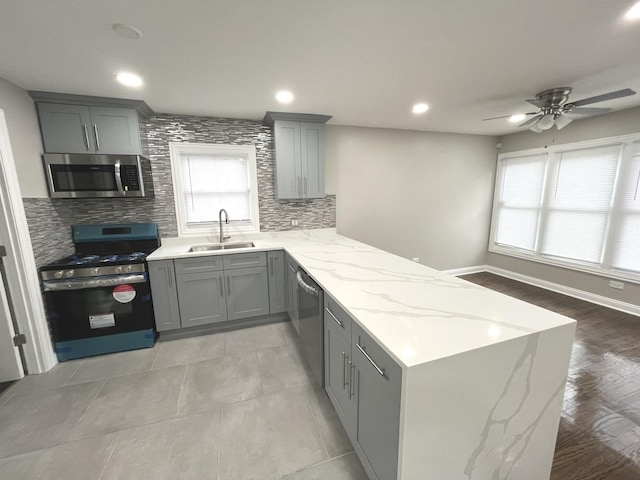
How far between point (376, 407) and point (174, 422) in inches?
56.4

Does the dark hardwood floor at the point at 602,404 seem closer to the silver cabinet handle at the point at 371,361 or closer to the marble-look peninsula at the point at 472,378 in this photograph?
the marble-look peninsula at the point at 472,378

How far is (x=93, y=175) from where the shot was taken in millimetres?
2467

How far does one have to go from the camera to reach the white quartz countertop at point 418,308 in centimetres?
103

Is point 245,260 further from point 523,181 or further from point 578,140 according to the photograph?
point 578,140

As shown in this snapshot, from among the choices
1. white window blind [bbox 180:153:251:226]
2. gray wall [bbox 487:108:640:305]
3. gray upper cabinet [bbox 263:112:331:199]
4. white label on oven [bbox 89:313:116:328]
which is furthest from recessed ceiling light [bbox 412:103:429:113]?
white label on oven [bbox 89:313:116:328]

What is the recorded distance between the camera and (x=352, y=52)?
1.75 metres

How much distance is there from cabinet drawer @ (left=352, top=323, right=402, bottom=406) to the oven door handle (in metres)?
2.22

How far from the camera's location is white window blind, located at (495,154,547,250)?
4.13 meters

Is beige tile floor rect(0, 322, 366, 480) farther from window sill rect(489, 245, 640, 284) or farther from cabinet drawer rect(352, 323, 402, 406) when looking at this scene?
window sill rect(489, 245, 640, 284)

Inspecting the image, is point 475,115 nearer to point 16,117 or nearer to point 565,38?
point 565,38

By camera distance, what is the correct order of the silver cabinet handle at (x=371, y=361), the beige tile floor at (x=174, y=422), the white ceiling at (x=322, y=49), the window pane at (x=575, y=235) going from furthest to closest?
the window pane at (x=575, y=235) < the beige tile floor at (x=174, y=422) < the white ceiling at (x=322, y=49) < the silver cabinet handle at (x=371, y=361)

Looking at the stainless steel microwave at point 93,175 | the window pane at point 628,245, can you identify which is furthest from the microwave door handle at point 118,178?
the window pane at point 628,245

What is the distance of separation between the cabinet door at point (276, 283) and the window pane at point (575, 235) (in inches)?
163

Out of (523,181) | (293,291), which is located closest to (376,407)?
(293,291)
